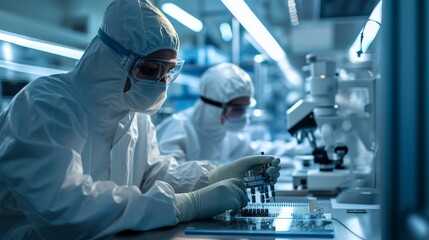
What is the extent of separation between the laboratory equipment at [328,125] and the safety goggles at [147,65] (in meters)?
0.82

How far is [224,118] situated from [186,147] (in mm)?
376

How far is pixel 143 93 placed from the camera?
1.58m

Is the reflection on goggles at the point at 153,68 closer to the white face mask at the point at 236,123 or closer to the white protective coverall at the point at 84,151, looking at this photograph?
the white protective coverall at the point at 84,151

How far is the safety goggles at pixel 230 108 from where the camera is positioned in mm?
2979

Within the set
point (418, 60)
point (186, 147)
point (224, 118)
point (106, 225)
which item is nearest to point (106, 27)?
point (106, 225)

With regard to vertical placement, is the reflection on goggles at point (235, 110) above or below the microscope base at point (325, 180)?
above

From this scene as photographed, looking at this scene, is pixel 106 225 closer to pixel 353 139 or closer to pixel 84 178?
pixel 84 178

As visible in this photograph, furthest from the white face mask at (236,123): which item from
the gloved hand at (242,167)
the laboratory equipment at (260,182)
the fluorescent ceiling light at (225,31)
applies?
the fluorescent ceiling light at (225,31)

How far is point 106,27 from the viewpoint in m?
1.58

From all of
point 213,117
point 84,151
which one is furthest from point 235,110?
point 84,151

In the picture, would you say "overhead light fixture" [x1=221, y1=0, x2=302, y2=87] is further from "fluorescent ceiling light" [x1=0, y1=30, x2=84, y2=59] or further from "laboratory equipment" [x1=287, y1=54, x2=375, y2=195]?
"fluorescent ceiling light" [x1=0, y1=30, x2=84, y2=59]

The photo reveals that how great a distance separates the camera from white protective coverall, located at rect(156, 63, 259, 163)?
9.30 feet

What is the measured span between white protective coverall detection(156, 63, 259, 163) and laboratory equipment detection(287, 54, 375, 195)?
0.67 metres

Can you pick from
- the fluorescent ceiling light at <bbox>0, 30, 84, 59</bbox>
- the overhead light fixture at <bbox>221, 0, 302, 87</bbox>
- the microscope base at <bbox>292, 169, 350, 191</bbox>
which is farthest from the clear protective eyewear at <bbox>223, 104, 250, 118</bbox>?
the fluorescent ceiling light at <bbox>0, 30, 84, 59</bbox>
